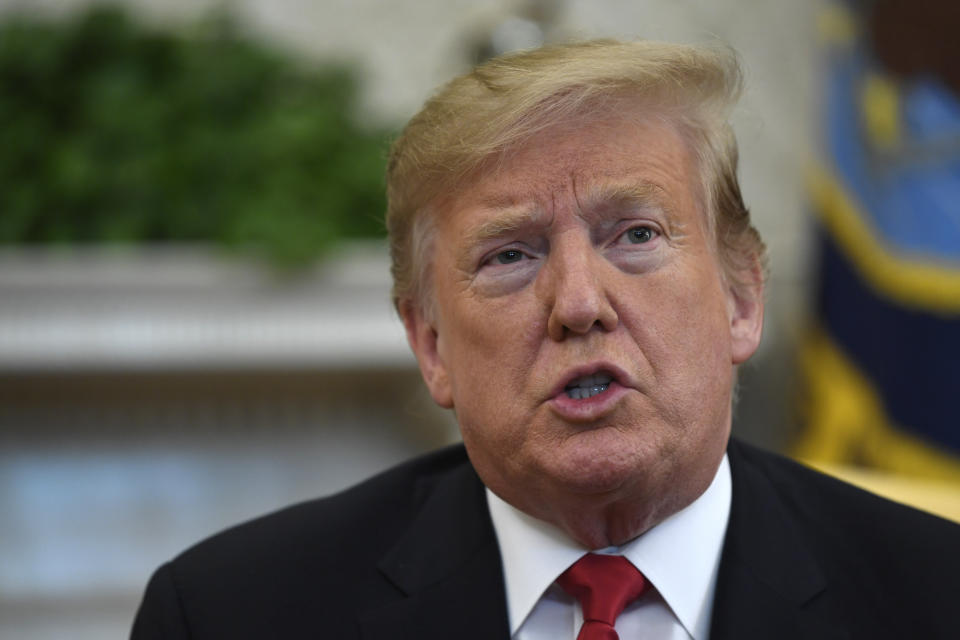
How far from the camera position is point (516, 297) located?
4.48 feet

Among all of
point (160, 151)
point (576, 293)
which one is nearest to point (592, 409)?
point (576, 293)

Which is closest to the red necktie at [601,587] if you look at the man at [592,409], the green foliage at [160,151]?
the man at [592,409]

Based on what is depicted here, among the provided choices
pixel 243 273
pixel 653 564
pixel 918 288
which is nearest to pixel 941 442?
pixel 918 288

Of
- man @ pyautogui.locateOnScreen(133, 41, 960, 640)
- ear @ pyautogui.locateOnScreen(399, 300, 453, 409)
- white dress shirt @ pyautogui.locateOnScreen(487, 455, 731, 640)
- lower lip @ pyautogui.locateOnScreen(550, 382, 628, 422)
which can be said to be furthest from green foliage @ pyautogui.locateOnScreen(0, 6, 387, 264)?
lower lip @ pyautogui.locateOnScreen(550, 382, 628, 422)

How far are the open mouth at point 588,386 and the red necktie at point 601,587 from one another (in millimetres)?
214

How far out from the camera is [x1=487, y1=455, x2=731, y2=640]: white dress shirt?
4.54 ft

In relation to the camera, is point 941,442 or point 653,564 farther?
point 941,442

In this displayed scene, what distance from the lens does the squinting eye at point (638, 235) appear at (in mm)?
1363

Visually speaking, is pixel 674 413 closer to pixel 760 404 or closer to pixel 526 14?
pixel 526 14

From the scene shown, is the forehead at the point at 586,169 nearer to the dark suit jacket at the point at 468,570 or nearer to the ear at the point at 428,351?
the ear at the point at 428,351

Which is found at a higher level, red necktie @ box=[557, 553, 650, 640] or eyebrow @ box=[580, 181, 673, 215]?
eyebrow @ box=[580, 181, 673, 215]

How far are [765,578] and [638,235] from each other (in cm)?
43

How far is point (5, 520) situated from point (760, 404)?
2749mm

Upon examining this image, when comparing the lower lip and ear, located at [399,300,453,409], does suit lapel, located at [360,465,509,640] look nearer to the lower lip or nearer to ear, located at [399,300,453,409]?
ear, located at [399,300,453,409]
